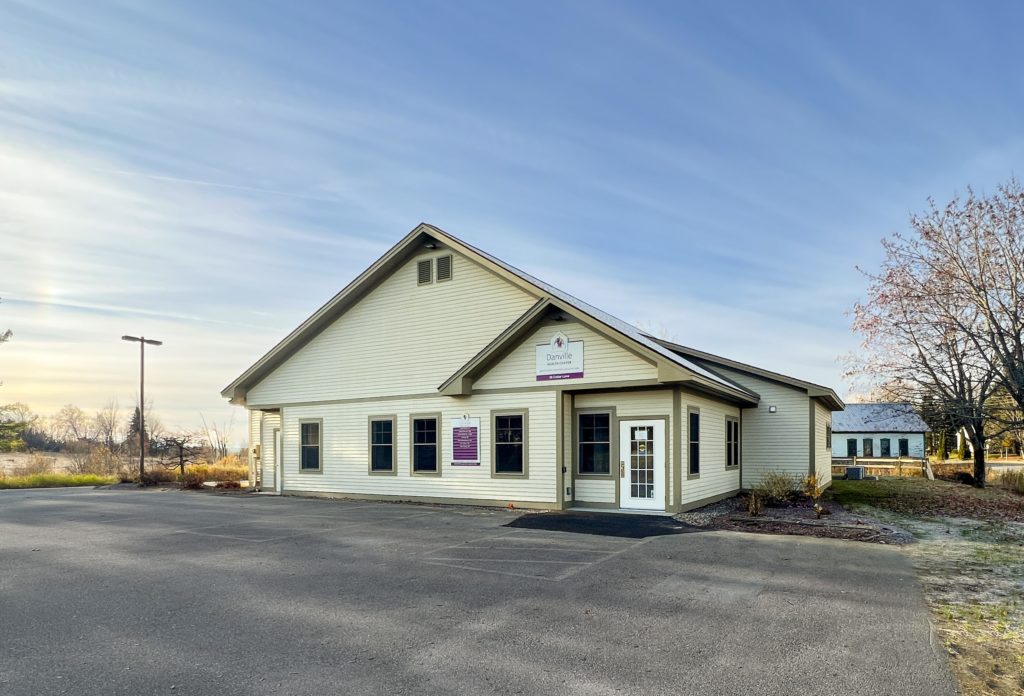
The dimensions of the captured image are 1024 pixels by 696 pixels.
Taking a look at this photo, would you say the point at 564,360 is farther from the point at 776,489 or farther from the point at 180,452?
the point at 180,452

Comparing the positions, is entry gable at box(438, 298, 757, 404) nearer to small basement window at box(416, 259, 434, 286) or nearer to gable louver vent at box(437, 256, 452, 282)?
gable louver vent at box(437, 256, 452, 282)

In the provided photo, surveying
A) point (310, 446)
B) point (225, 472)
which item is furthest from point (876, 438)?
point (225, 472)

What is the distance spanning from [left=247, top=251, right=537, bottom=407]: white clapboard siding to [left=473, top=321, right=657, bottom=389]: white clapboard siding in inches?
45.2

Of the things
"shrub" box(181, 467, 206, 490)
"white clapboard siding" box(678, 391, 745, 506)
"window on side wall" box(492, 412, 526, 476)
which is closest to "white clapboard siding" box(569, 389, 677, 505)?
"white clapboard siding" box(678, 391, 745, 506)

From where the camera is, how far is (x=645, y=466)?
16219mm

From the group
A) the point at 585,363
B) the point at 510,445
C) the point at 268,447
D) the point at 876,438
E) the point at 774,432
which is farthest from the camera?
the point at 876,438

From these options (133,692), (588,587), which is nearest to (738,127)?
(588,587)

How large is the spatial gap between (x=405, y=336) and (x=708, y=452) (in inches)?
354

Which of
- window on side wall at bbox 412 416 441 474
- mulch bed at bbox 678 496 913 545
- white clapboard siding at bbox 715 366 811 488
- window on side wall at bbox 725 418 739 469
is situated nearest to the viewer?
mulch bed at bbox 678 496 913 545

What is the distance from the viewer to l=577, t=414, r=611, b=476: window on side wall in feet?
55.0

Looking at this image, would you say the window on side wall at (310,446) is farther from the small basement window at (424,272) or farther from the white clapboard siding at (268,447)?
the small basement window at (424,272)

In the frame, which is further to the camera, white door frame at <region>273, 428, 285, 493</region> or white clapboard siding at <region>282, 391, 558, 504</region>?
white door frame at <region>273, 428, 285, 493</region>

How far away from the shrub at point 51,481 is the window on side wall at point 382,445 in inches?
658

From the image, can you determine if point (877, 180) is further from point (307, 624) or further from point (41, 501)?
point (41, 501)
